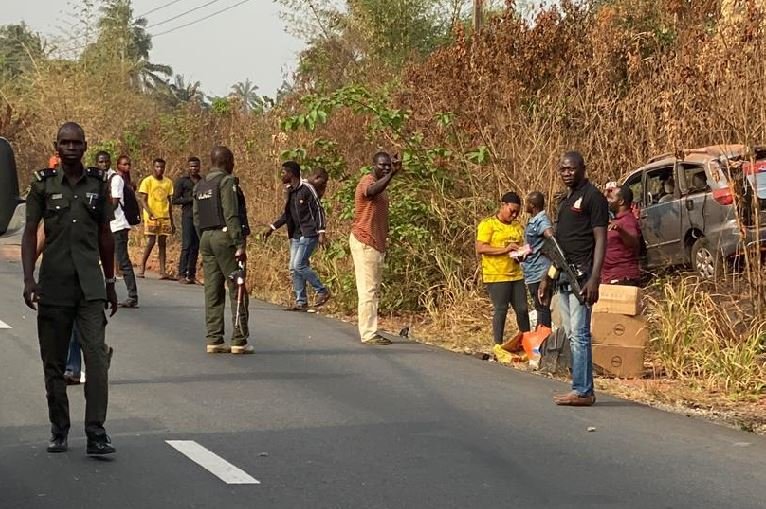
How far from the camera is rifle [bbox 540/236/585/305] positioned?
405 inches

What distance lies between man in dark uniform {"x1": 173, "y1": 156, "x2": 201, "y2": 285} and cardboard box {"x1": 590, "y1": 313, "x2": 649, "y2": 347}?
9.56 m

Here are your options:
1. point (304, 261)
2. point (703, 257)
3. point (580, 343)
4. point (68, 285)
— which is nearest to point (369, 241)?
point (304, 261)

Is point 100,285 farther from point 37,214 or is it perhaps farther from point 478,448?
point 478,448

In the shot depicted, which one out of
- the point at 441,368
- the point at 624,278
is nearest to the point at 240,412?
the point at 441,368

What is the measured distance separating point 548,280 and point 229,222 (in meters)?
3.37

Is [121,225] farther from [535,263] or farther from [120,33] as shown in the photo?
[120,33]

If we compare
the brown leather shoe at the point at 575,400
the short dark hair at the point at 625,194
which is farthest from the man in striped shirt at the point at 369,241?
the brown leather shoe at the point at 575,400

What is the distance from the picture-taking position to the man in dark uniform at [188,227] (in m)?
20.7

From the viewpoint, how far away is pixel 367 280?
14078mm

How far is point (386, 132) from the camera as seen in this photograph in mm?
17953

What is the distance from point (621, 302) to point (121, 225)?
7.13m

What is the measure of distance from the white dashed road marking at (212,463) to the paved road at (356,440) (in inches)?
1.8

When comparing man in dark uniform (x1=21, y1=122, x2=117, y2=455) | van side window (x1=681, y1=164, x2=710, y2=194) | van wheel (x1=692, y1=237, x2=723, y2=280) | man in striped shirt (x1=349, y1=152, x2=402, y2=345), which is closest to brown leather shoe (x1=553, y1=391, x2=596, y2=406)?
man in dark uniform (x1=21, y1=122, x2=117, y2=455)

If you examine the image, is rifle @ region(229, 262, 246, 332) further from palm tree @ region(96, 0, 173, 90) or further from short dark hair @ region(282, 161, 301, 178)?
palm tree @ region(96, 0, 173, 90)
